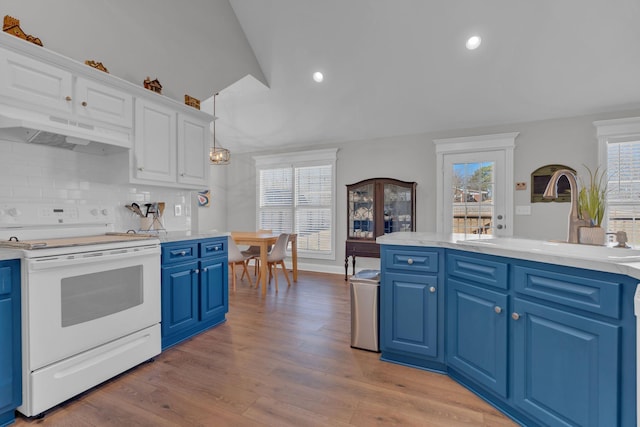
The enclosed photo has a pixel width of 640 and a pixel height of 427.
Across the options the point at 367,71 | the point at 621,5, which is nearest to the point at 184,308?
the point at 367,71

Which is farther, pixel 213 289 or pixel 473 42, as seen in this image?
pixel 473 42

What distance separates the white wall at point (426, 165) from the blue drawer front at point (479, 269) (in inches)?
112

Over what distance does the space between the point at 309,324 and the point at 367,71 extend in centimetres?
319

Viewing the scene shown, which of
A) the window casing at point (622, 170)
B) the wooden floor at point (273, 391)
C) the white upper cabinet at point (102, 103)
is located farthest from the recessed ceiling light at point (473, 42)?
the white upper cabinet at point (102, 103)

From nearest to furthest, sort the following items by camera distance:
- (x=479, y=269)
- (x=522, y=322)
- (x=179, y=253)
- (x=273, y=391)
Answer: (x=522, y=322), (x=479, y=269), (x=273, y=391), (x=179, y=253)

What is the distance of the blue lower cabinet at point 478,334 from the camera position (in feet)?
5.67

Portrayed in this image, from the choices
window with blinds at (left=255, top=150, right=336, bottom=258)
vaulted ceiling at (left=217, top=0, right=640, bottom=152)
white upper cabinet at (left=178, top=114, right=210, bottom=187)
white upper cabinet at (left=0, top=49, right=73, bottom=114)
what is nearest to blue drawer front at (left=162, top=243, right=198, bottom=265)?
white upper cabinet at (left=178, top=114, right=210, bottom=187)

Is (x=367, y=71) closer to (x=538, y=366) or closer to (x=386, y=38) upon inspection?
(x=386, y=38)

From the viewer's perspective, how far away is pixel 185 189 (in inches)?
136

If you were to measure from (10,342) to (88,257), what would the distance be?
0.53m

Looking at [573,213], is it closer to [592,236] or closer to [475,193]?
[592,236]

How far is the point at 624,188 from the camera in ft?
12.5

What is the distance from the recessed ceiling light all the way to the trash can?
286 centimetres

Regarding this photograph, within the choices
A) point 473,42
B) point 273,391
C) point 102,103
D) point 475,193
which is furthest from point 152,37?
point 475,193
